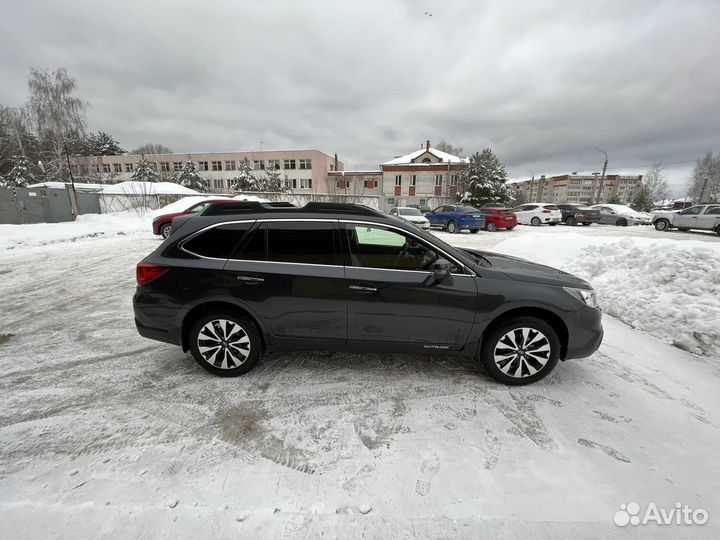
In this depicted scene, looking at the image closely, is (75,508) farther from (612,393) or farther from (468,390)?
(612,393)

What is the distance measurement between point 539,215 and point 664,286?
62.4 feet

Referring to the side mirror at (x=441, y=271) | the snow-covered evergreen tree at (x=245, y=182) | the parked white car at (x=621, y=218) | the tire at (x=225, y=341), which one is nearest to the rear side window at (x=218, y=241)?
the tire at (x=225, y=341)

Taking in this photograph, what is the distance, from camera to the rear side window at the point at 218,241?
3143mm

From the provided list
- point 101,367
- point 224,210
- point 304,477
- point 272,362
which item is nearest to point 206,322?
point 272,362

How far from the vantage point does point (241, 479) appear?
2088mm

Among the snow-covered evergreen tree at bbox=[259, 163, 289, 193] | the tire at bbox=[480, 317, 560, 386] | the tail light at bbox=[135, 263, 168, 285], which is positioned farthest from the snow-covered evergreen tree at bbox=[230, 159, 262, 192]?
the tire at bbox=[480, 317, 560, 386]

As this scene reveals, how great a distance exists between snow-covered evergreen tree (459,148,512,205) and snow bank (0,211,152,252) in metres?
34.9

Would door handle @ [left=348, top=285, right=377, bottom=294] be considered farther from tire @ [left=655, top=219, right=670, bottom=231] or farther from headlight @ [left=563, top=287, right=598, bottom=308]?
tire @ [left=655, top=219, right=670, bottom=231]

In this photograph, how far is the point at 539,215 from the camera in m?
21.7

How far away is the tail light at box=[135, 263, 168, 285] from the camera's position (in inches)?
123

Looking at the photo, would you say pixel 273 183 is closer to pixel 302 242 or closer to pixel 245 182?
pixel 245 182

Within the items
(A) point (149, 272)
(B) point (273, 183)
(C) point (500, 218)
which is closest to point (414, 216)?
(C) point (500, 218)

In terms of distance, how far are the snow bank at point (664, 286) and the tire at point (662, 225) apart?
18359mm

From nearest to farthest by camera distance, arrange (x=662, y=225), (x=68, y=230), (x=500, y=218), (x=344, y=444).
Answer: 1. (x=344, y=444)
2. (x=68, y=230)
3. (x=500, y=218)
4. (x=662, y=225)
